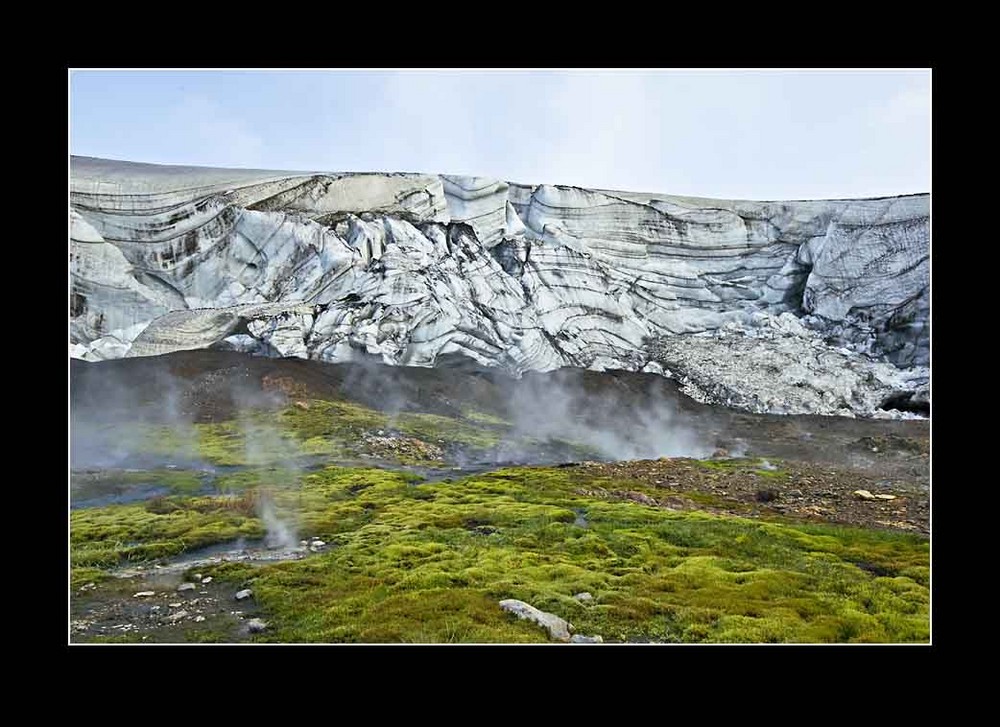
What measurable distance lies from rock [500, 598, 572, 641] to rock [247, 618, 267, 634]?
344 cm

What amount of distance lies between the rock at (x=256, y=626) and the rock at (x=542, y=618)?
344 centimetres

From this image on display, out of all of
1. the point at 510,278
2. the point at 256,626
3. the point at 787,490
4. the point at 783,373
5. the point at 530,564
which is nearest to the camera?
the point at 256,626

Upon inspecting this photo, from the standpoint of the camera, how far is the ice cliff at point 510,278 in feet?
49.8

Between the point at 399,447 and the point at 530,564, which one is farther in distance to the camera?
the point at 399,447

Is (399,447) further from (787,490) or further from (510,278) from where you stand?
(787,490)

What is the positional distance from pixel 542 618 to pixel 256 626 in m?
4.09

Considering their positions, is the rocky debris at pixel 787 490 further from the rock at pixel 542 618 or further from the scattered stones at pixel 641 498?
the rock at pixel 542 618

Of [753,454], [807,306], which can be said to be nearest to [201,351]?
[753,454]

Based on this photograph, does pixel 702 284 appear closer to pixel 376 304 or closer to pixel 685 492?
pixel 685 492

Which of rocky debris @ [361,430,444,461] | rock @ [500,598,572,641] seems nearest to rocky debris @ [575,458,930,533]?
rocky debris @ [361,430,444,461]

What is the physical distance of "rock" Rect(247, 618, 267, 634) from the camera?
32.8ft

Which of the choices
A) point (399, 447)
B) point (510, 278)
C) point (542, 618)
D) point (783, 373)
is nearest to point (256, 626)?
point (542, 618)

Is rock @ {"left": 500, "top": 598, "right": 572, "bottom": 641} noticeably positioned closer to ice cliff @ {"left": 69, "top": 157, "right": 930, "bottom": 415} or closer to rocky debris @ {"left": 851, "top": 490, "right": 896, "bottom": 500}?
ice cliff @ {"left": 69, "top": 157, "right": 930, "bottom": 415}

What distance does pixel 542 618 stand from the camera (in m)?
10.0
